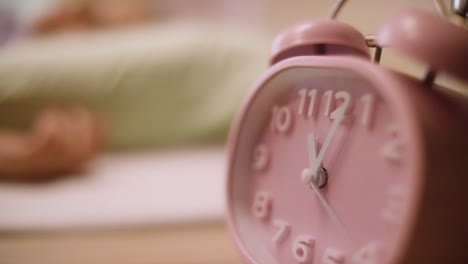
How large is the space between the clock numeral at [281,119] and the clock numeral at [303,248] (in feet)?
0.41

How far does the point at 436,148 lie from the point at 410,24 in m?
0.10

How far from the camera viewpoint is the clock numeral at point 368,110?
1.27 feet

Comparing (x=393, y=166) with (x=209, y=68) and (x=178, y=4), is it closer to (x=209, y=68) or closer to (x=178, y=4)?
(x=209, y=68)

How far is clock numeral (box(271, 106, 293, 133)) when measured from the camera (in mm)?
479

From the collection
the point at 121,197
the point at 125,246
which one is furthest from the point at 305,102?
the point at 121,197

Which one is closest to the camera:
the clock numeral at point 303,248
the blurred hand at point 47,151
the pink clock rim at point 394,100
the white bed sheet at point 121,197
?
the pink clock rim at point 394,100

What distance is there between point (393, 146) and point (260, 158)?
187 millimetres

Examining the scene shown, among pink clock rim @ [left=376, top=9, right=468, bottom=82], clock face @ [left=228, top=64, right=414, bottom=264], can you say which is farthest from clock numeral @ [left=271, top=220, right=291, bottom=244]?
pink clock rim @ [left=376, top=9, right=468, bottom=82]

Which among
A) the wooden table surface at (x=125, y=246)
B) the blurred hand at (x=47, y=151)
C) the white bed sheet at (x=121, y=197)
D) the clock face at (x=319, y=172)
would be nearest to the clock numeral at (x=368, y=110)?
the clock face at (x=319, y=172)

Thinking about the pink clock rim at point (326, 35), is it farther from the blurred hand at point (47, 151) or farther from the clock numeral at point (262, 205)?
the blurred hand at point (47, 151)

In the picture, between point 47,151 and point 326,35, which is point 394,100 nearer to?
point 326,35

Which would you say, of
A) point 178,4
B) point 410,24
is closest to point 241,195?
point 410,24

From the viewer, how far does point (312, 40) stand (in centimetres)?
41

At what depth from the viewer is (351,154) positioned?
407 millimetres
